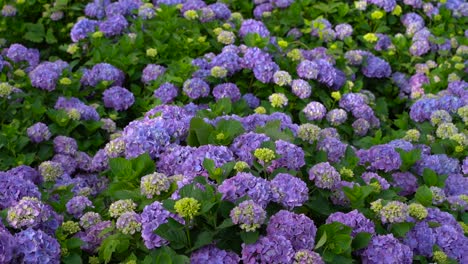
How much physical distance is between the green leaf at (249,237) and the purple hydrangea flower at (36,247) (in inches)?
26.8

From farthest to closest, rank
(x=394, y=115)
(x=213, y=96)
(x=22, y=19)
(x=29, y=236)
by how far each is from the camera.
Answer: (x=22, y=19), (x=394, y=115), (x=213, y=96), (x=29, y=236)

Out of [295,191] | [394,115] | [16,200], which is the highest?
[295,191]

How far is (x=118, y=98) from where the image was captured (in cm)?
394

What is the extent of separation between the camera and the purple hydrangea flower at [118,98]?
3.94 meters

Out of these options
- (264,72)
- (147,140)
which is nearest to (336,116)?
(264,72)

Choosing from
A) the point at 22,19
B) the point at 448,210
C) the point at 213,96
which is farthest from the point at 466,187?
the point at 22,19

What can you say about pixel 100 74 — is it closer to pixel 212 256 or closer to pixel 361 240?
pixel 212 256

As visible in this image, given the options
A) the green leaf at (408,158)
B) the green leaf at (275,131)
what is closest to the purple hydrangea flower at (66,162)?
the green leaf at (275,131)

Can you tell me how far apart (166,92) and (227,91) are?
380 mm

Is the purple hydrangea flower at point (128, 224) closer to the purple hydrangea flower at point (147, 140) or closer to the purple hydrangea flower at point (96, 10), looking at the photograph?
the purple hydrangea flower at point (147, 140)

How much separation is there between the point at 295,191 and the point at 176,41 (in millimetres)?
2200

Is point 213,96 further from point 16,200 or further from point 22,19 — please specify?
point 22,19

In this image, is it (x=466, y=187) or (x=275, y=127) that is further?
(x=466, y=187)

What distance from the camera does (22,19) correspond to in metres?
5.07
